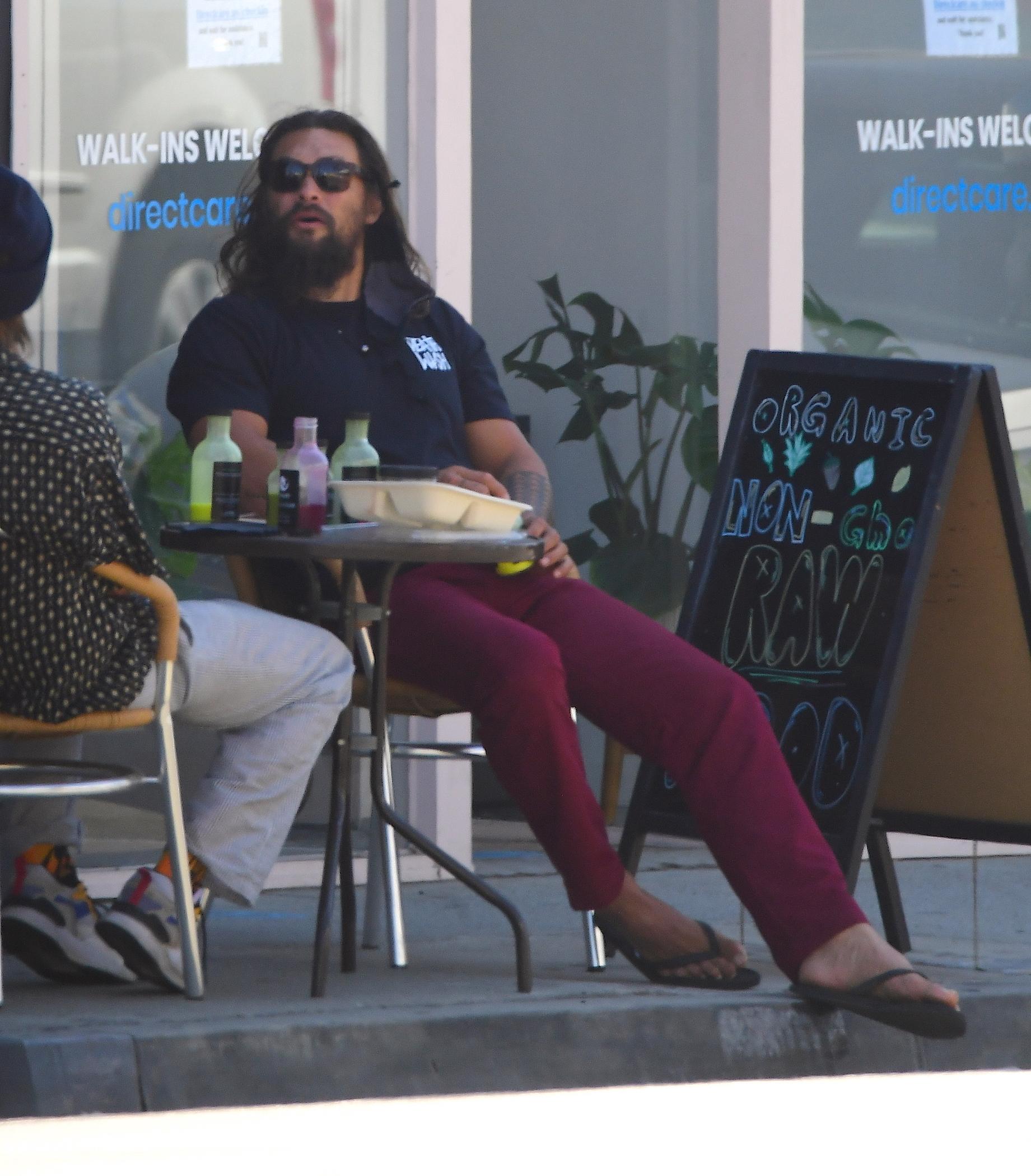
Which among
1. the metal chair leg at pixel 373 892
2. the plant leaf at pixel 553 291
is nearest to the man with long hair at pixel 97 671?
the metal chair leg at pixel 373 892

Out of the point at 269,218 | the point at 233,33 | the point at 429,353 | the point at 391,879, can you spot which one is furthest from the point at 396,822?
the point at 233,33

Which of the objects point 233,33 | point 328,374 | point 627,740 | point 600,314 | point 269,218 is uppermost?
point 233,33

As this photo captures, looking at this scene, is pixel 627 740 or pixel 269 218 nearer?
pixel 627 740

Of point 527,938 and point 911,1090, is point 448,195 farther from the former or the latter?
point 911,1090

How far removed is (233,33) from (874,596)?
2.11m

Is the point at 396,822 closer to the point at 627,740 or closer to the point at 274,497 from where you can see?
the point at 627,740

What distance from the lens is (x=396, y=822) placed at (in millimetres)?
3793

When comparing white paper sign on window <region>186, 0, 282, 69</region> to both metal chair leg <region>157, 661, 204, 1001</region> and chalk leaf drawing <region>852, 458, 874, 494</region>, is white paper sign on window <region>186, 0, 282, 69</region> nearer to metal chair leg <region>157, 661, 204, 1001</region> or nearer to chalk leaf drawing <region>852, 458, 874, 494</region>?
chalk leaf drawing <region>852, 458, 874, 494</region>

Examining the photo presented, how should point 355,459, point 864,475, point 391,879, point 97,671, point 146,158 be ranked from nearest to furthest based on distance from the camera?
point 97,671
point 355,459
point 391,879
point 864,475
point 146,158

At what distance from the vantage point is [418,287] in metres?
4.45

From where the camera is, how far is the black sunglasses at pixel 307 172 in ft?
14.0

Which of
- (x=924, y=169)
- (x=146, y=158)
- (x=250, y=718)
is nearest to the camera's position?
(x=250, y=718)

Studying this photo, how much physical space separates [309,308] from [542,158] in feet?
8.01

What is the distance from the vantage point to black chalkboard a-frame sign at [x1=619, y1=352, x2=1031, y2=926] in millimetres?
4027
